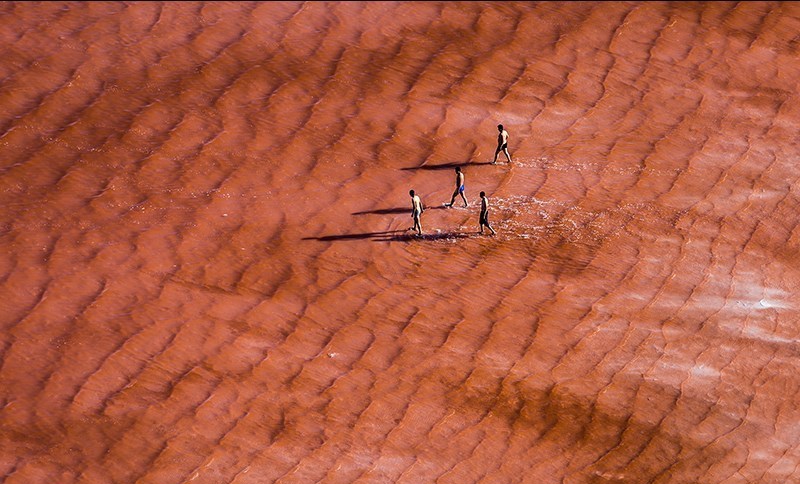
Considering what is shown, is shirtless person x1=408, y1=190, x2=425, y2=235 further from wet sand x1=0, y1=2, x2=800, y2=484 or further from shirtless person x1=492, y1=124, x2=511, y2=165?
shirtless person x1=492, y1=124, x2=511, y2=165

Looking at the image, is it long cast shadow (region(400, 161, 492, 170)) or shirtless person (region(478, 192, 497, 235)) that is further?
long cast shadow (region(400, 161, 492, 170))

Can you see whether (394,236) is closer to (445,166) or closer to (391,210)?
(391,210)

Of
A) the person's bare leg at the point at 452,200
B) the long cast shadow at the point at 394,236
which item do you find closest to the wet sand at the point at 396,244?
the long cast shadow at the point at 394,236

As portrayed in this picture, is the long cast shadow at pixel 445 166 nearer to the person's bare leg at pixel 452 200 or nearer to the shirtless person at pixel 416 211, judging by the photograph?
the person's bare leg at pixel 452 200

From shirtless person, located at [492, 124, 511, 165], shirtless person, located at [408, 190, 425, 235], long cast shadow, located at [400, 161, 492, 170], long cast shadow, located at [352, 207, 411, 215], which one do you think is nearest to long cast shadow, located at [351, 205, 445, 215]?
long cast shadow, located at [352, 207, 411, 215]

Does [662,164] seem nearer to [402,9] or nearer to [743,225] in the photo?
[743,225]

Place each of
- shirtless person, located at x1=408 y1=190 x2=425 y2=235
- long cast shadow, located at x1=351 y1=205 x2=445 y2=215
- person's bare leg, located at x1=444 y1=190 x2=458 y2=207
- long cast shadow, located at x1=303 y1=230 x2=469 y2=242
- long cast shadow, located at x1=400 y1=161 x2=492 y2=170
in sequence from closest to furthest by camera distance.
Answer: shirtless person, located at x1=408 y1=190 x2=425 y2=235 < long cast shadow, located at x1=303 y1=230 x2=469 y2=242 < person's bare leg, located at x1=444 y1=190 x2=458 y2=207 < long cast shadow, located at x1=351 y1=205 x2=445 y2=215 < long cast shadow, located at x1=400 y1=161 x2=492 y2=170

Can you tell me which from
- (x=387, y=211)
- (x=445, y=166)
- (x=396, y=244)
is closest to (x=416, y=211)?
(x=396, y=244)

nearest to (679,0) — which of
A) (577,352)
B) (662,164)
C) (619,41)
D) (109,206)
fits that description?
(619,41)
